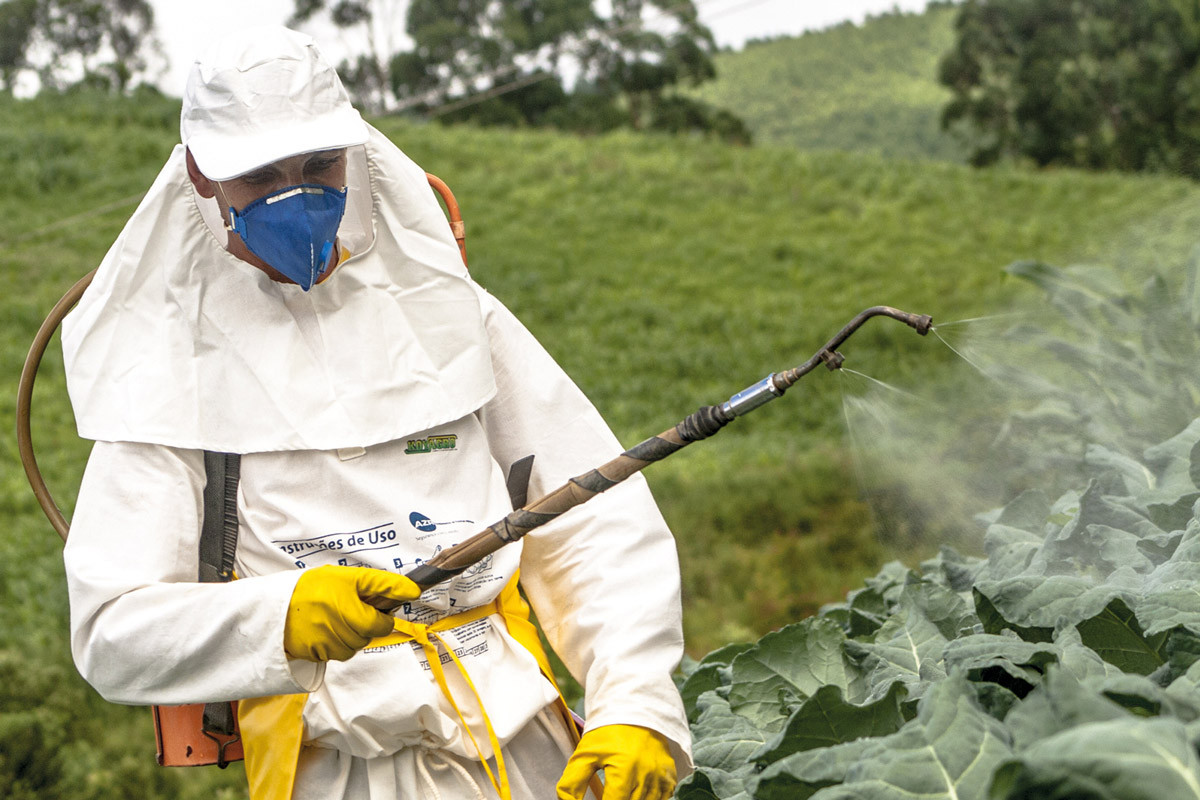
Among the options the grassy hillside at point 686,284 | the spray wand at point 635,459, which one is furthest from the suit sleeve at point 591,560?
the grassy hillside at point 686,284

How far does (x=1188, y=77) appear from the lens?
20.1 m

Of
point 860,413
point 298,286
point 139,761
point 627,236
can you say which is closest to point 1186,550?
point 860,413

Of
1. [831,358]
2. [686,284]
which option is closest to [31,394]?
[831,358]

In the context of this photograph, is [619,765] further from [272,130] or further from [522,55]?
[522,55]

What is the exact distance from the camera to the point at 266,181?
165 centimetres

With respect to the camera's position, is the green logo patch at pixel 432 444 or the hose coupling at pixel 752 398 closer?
the hose coupling at pixel 752 398

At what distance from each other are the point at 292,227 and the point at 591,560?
675 mm

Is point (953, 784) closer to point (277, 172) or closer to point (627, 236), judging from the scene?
point (277, 172)

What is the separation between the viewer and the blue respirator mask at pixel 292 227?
163cm

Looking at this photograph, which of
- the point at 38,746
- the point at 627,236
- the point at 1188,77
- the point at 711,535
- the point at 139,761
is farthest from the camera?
the point at 1188,77

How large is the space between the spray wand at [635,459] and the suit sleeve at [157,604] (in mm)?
167

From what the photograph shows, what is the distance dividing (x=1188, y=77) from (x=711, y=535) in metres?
17.2

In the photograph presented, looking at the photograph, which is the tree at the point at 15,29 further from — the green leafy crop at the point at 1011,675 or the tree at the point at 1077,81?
the green leafy crop at the point at 1011,675

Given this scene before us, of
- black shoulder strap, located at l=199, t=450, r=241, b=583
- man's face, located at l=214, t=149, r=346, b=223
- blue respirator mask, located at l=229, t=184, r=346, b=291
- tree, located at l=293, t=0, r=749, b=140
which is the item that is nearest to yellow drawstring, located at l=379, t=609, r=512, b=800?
black shoulder strap, located at l=199, t=450, r=241, b=583
